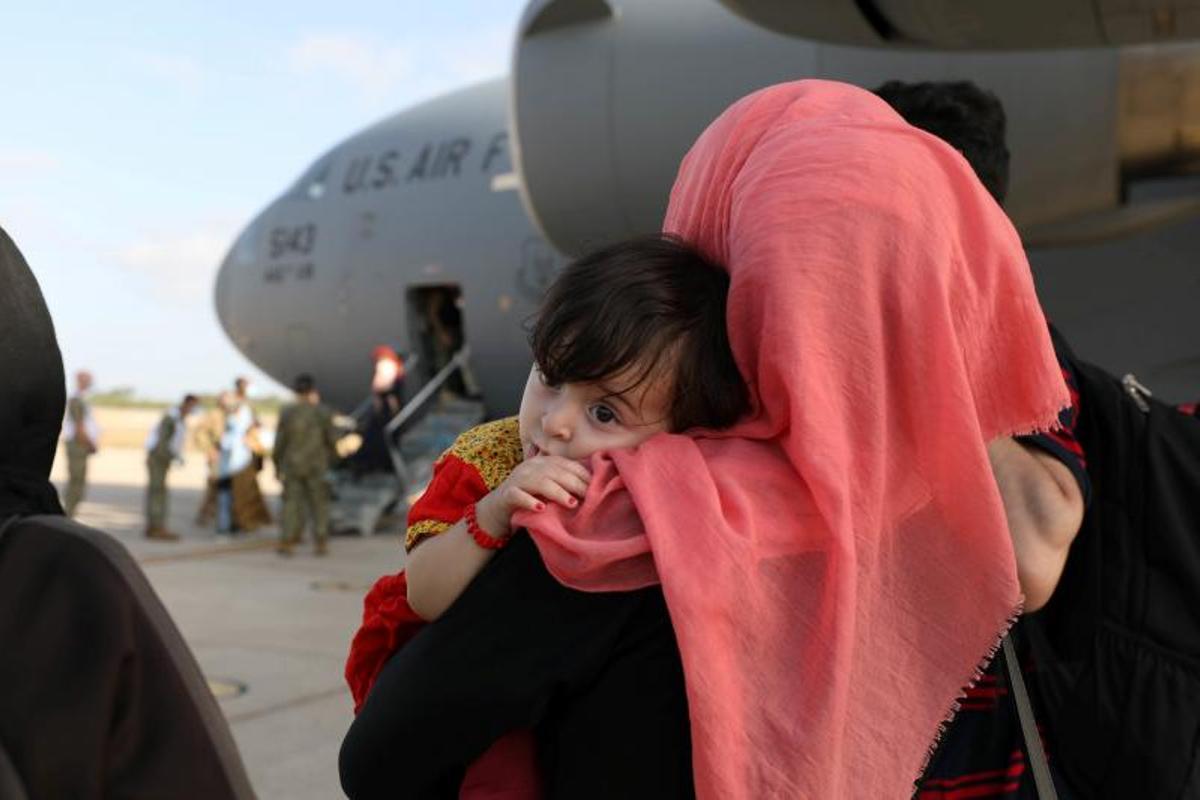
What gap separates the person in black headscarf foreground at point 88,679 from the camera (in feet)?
3.43

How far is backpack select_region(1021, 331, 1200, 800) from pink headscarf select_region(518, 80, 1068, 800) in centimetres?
32

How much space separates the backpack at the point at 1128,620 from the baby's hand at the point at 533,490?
71cm

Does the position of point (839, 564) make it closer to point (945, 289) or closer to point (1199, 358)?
point (945, 289)

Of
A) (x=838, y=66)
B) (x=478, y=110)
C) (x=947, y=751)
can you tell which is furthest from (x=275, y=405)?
(x=947, y=751)

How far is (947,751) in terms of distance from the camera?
163cm

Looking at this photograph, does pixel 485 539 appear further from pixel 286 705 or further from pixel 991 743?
pixel 286 705

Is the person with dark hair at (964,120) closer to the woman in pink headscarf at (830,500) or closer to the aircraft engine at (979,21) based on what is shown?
the woman in pink headscarf at (830,500)

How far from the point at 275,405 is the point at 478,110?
50355 mm

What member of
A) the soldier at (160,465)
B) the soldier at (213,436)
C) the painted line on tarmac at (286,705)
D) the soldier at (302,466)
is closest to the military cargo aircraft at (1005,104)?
the painted line on tarmac at (286,705)

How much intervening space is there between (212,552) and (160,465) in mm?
1416

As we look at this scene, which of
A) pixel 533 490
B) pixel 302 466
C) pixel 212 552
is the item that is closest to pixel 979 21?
pixel 533 490

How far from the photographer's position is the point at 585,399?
4.75 feet

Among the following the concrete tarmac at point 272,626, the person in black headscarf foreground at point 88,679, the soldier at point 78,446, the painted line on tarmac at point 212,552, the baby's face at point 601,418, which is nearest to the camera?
the person in black headscarf foreground at point 88,679

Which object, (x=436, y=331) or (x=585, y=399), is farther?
(x=436, y=331)
